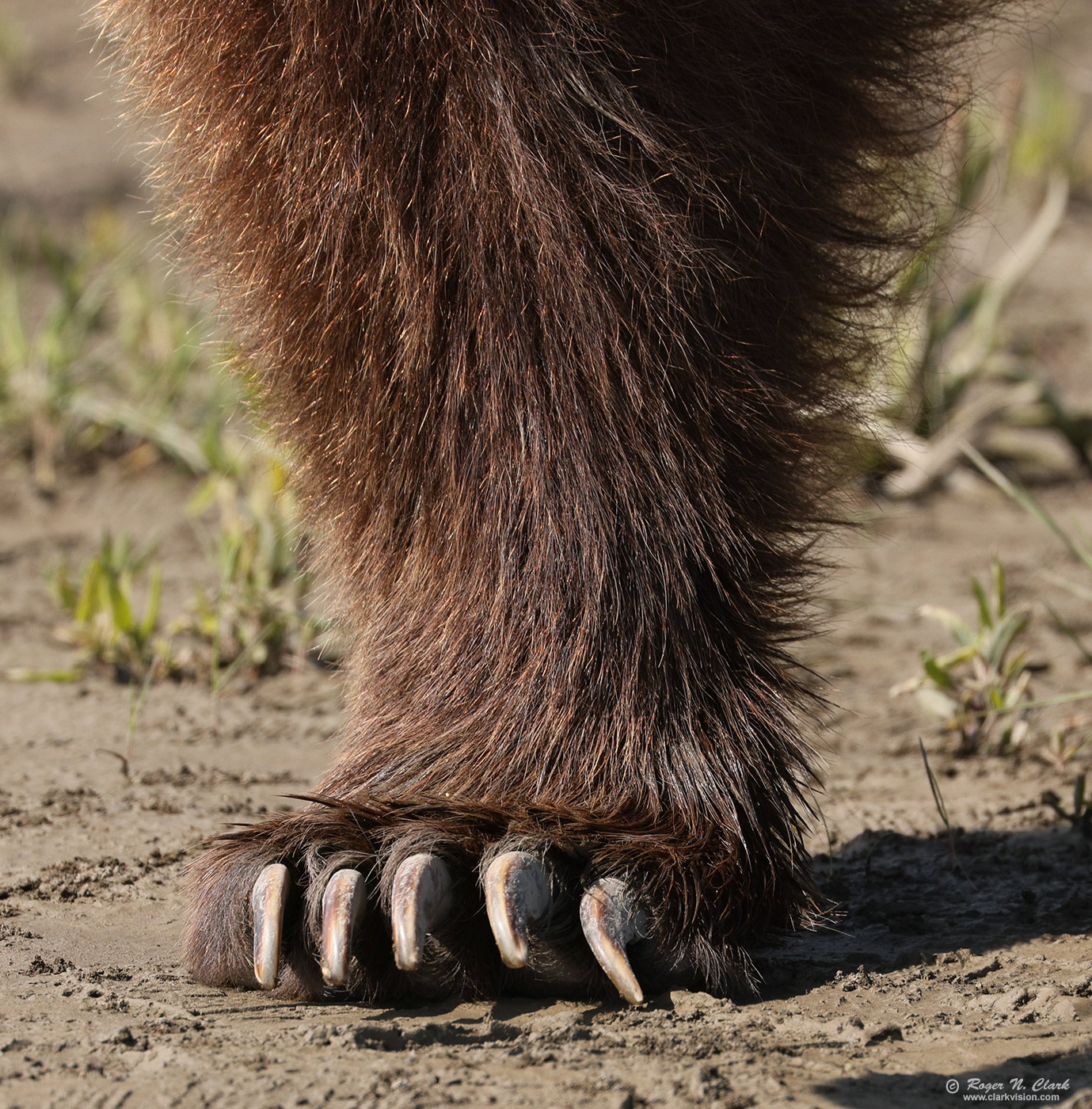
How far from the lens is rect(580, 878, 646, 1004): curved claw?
140 centimetres

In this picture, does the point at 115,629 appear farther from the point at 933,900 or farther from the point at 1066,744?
the point at 1066,744

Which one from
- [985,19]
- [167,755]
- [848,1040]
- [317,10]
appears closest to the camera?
[848,1040]

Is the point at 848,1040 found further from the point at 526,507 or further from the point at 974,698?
the point at 974,698

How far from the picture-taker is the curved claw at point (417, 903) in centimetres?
137

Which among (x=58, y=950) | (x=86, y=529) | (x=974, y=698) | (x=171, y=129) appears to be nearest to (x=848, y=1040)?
(x=58, y=950)

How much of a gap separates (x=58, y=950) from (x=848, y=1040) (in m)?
0.95

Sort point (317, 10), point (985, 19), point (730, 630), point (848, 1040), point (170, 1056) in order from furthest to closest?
point (985, 19) < point (730, 630) < point (317, 10) < point (848, 1040) < point (170, 1056)

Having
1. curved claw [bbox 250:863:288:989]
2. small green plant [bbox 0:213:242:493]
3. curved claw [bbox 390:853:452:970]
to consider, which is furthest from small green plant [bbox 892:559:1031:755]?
small green plant [bbox 0:213:242:493]

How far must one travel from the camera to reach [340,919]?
1.39 m

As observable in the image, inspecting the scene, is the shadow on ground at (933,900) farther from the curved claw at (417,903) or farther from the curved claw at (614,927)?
the curved claw at (417,903)

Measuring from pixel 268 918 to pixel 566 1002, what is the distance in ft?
1.12

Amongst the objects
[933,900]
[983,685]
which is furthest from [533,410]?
[983,685]

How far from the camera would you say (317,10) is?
1528mm

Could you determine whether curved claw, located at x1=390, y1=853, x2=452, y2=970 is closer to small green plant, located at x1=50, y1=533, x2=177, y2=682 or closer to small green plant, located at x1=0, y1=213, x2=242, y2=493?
small green plant, located at x1=50, y1=533, x2=177, y2=682
